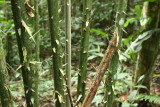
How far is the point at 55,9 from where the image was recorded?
2.04 ft

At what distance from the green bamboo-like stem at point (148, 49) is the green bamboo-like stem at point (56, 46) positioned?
0.93 meters

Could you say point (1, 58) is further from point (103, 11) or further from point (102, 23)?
point (102, 23)

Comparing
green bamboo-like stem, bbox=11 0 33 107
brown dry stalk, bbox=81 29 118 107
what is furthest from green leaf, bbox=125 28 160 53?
green bamboo-like stem, bbox=11 0 33 107

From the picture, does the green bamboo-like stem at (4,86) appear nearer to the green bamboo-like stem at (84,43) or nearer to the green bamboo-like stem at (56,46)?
the green bamboo-like stem at (56,46)

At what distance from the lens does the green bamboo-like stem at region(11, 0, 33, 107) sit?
541mm

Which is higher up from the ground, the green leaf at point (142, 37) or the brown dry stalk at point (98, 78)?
the brown dry stalk at point (98, 78)

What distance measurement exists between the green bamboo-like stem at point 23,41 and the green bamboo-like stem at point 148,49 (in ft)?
3.46

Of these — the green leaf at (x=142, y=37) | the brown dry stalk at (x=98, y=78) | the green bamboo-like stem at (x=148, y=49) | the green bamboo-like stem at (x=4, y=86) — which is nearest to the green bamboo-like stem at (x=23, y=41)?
the green bamboo-like stem at (x=4, y=86)

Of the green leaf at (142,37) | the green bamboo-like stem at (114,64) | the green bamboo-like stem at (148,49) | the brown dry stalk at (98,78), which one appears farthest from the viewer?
the green bamboo-like stem at (148,49)

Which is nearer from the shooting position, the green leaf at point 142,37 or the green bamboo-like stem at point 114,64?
the green bamboo-like stem at point 114,64

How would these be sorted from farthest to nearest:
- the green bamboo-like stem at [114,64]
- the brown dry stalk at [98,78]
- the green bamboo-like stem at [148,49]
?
1. the green bamboo-like stem at [148,49]
2. the green bamboo-like stem at [114,64]
3. the brown dry stalk at [98,78]

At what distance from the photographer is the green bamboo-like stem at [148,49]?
4.50 feet

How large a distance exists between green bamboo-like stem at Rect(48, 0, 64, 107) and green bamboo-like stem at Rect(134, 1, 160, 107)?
935mm

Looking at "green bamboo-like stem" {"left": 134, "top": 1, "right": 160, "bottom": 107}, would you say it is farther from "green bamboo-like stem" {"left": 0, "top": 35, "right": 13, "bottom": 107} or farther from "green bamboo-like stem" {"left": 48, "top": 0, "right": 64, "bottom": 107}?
"green bamboo-like stem" {"left": 0, "top": 35, "right": 13, "bottom": 107}
